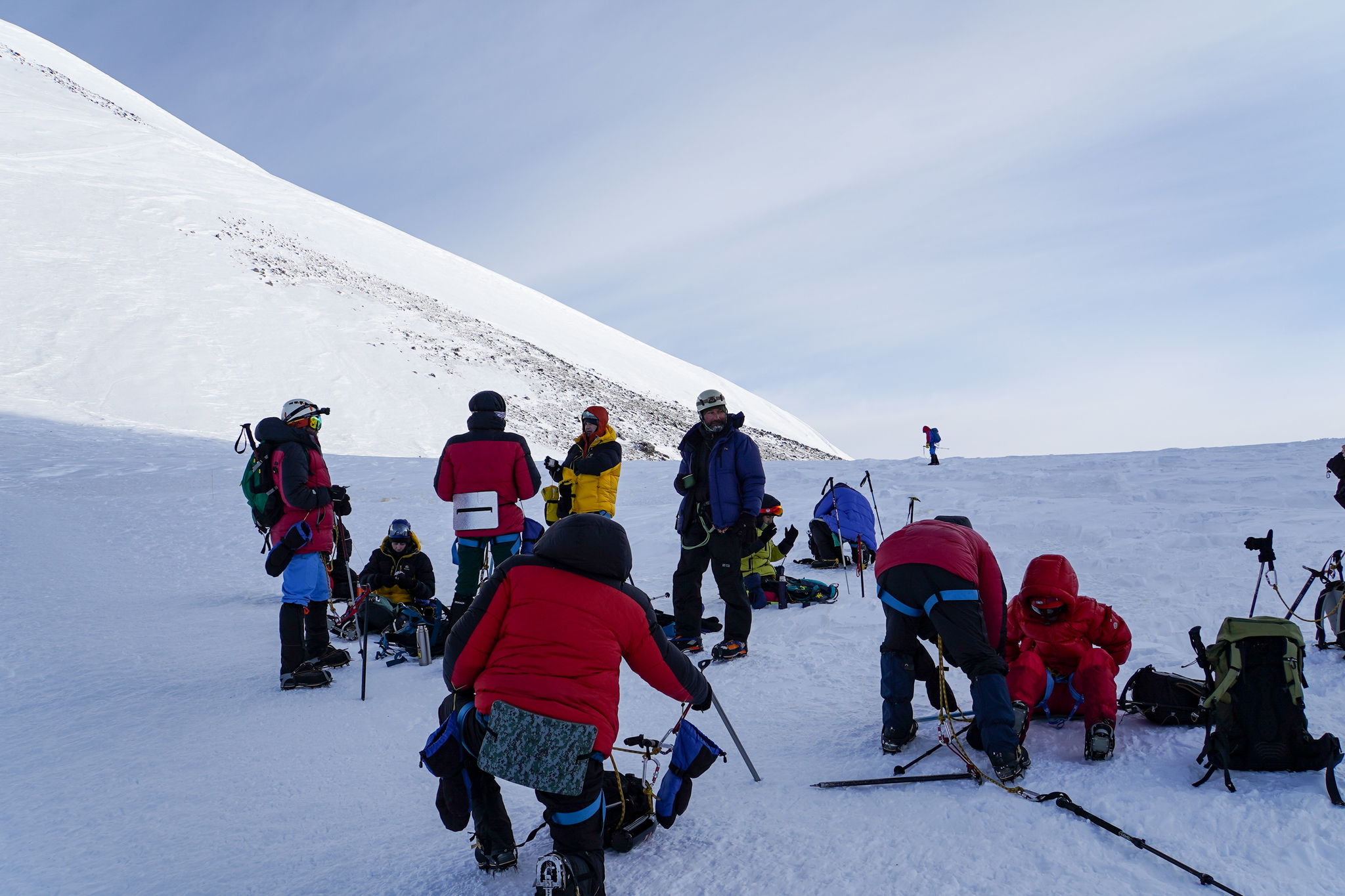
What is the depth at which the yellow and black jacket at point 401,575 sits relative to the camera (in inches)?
305

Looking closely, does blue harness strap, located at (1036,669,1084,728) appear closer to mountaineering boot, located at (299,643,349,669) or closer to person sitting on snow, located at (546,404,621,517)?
person sitting on snow, located at (546,404,621,517)

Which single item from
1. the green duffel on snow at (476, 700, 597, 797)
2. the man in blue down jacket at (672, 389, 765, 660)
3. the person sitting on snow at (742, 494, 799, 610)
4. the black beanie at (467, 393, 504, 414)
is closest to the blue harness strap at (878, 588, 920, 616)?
the green duffel on snow at (476, 700, 597, 797)

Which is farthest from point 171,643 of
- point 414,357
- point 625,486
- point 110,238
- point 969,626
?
point 110,238

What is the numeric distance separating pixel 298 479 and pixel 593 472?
230cm

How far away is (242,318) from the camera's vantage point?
99.7 feet

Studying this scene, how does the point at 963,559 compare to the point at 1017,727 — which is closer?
the point at 1017,727

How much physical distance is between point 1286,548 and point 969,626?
A: 6.27 metres

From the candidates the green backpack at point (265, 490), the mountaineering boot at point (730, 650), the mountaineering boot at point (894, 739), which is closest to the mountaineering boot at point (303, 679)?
the green backpack at point (265, 490)

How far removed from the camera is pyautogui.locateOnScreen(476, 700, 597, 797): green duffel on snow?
261cm

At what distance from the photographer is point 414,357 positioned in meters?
32.8

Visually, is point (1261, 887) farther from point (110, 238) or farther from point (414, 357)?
point (110, 238)

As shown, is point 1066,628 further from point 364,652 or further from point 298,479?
point 298,479

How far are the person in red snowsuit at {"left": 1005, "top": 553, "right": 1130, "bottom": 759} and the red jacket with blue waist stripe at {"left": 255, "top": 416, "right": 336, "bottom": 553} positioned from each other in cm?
477

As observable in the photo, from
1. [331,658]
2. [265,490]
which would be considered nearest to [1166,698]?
[331,658]
